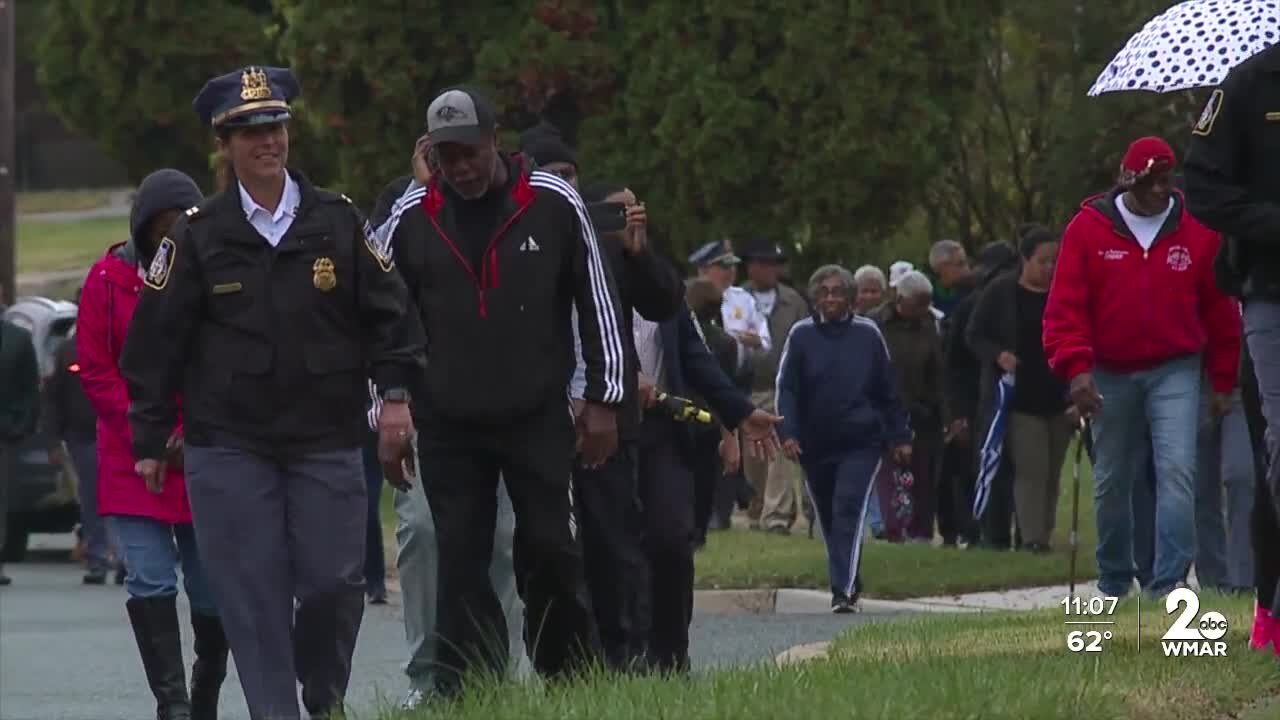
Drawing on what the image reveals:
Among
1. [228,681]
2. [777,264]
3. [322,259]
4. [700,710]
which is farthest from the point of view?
→ [777,264]

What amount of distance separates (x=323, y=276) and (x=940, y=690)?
213 centimetres

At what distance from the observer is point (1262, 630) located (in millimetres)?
9539

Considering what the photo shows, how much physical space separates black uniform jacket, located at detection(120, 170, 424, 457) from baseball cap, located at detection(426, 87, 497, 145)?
52 cm

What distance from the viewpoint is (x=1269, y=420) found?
30.7ft

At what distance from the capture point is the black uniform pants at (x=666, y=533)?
1127cm

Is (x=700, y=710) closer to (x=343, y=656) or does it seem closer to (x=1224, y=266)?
(x=343, y=656)

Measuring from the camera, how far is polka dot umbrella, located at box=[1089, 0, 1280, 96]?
13266 mm

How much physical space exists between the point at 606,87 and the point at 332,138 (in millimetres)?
2948

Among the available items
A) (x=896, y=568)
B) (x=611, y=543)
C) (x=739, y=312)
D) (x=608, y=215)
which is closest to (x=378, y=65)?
(x=739, y=312)

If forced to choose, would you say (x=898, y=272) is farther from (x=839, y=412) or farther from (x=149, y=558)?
(x=149, y=558)

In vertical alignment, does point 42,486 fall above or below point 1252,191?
below

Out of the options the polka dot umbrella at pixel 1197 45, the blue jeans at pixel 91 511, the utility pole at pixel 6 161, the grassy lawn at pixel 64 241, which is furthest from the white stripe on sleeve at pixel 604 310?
the grassy lawn at pixel 64 241

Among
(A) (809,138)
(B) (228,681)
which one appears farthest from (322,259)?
(A) (809,138)

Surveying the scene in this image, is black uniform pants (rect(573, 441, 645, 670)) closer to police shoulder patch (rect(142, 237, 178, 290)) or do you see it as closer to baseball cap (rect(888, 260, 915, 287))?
police shoulder patch (rect(142, 237, 178, 290))
